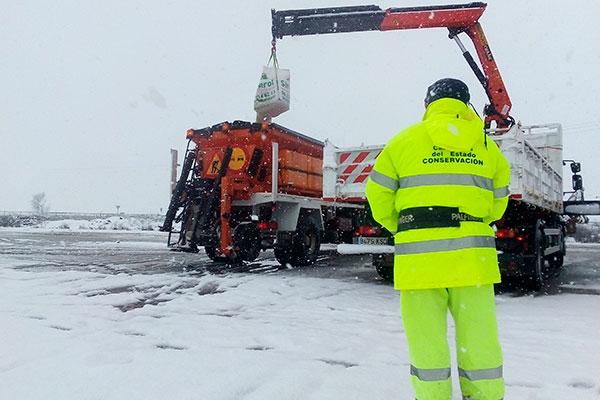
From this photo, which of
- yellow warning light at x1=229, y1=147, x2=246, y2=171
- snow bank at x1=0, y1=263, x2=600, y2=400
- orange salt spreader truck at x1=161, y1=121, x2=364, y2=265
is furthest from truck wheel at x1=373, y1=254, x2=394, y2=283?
yellow warning light at x1=229, y1=147, x2=246, y2=171

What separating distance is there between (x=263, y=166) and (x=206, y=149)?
143cm

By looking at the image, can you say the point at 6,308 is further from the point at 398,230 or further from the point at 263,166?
the point at 263,166

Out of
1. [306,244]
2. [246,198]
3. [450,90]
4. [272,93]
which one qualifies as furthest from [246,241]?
[450,90]

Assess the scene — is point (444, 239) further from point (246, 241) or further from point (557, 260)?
point (557, 260)

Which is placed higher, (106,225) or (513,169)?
(513,169)

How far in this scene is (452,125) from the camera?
2.48 m

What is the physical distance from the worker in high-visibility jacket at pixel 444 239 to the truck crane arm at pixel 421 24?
8029mm

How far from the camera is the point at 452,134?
8.02 feet

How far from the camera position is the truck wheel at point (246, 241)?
988 cm

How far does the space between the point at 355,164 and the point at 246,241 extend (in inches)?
132

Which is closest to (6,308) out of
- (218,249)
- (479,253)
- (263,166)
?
(218,249)

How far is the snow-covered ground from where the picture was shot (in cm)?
307

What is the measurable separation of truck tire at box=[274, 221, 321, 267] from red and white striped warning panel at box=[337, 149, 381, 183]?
122 inches

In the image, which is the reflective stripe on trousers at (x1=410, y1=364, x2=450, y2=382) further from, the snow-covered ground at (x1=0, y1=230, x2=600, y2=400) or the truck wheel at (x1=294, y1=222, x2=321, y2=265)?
the truck wheel at (x1=294, y1=222, x2=321, y2=265)
